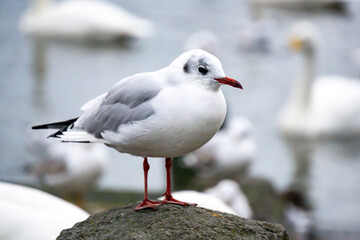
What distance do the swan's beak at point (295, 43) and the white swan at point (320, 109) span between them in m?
0.34

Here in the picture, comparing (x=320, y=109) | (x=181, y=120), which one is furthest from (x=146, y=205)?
(x=320, y=109)

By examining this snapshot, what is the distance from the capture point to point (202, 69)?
355 cm

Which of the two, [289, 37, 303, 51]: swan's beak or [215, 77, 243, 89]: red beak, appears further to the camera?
[289, 37, 303, 51]: swan's beak

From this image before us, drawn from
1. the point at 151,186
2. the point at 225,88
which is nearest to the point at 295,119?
the point at 225,88

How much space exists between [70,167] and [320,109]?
201 inches

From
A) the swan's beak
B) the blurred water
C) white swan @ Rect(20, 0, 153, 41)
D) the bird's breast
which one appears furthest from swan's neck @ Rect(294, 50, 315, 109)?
the bird's breast

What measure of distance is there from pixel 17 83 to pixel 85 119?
1010 centimetres

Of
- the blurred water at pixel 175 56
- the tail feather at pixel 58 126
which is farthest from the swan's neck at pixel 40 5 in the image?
the tail feather at pixel 58 126

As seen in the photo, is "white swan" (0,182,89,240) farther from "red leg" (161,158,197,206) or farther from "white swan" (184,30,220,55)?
"white swan" (184,30,220,55)

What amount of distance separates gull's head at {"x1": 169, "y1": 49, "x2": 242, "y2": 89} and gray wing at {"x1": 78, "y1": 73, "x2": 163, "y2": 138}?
0.52ft

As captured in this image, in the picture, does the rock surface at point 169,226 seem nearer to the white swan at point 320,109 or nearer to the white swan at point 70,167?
the white swan at point 70,167

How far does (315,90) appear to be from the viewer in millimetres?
→ 12695

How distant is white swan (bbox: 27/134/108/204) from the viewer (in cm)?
873

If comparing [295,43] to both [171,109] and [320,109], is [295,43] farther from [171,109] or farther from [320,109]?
[171,109]
